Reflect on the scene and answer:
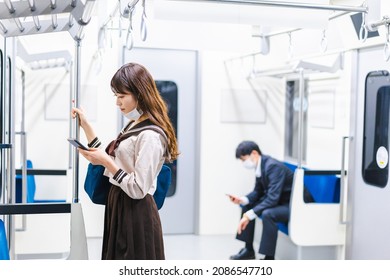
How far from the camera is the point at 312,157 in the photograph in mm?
5246

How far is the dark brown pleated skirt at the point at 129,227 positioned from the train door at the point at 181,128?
297cm

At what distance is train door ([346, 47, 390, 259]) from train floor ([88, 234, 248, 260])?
1.24 m

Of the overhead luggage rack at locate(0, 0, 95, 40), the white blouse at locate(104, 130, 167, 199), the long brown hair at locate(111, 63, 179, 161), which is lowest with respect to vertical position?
the white blouse at locate(104, 130, 167, 199)

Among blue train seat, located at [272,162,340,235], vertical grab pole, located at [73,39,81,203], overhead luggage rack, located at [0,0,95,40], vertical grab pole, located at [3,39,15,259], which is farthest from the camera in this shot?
blue train seat, located at [272,162,340,235]

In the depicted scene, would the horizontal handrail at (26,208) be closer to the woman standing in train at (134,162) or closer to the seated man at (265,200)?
the woman standing in train at (134,162)

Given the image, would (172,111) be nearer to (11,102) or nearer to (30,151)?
(30,151)

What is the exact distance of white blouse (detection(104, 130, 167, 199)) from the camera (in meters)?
2.07

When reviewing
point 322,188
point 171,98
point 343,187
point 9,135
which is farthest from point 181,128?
point 9,135

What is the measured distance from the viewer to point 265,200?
4.62 meters

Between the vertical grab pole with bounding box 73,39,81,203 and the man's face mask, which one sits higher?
the vertical grab pole with bounding box 73,39,81,203

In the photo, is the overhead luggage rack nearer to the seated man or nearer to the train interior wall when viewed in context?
the train interior wall

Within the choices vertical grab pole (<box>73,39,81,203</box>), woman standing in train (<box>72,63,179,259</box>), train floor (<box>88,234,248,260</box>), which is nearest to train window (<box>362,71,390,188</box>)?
train floor (<box>88,234,248,260</box>)

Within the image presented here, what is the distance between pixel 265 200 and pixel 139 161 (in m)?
2.71

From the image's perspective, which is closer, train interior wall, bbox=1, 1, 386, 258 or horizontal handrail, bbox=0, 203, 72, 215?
horizontal handrail, bbox=0, 203, 72, 215
